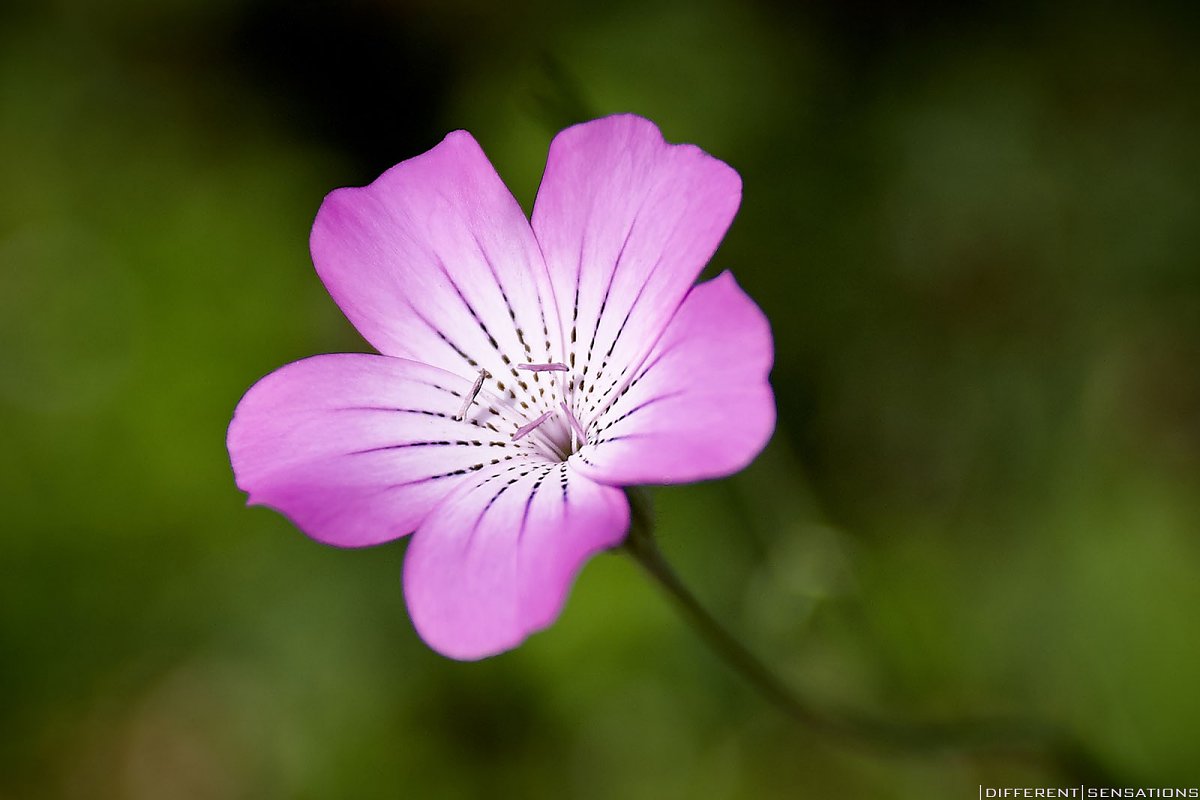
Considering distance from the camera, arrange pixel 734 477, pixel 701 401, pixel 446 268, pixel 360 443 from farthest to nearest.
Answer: pixel 734 477, pixel 446 268, pixel 360 443, pixel 701 401

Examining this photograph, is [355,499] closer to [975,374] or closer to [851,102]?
[975,374]

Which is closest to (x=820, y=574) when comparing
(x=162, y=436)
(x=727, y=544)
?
(x=727, y=544)

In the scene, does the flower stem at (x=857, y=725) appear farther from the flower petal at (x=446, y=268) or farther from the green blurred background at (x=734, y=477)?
the green blurred background at (x=734, y=477)

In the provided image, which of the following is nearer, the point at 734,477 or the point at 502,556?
the point at 502,556

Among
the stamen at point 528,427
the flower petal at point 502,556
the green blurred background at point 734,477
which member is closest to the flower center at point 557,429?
the stamen at point 528,427

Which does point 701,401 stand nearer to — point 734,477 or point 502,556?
point 502,556

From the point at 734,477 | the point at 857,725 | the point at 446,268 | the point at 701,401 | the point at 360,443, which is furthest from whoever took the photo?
the point at 734,477

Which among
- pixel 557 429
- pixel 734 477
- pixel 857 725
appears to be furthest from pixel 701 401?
pixel 734 477

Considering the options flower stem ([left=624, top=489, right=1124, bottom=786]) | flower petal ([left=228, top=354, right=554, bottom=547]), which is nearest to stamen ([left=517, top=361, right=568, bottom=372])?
flower petal ([left=228, top=354, right=554, bottom=547])
